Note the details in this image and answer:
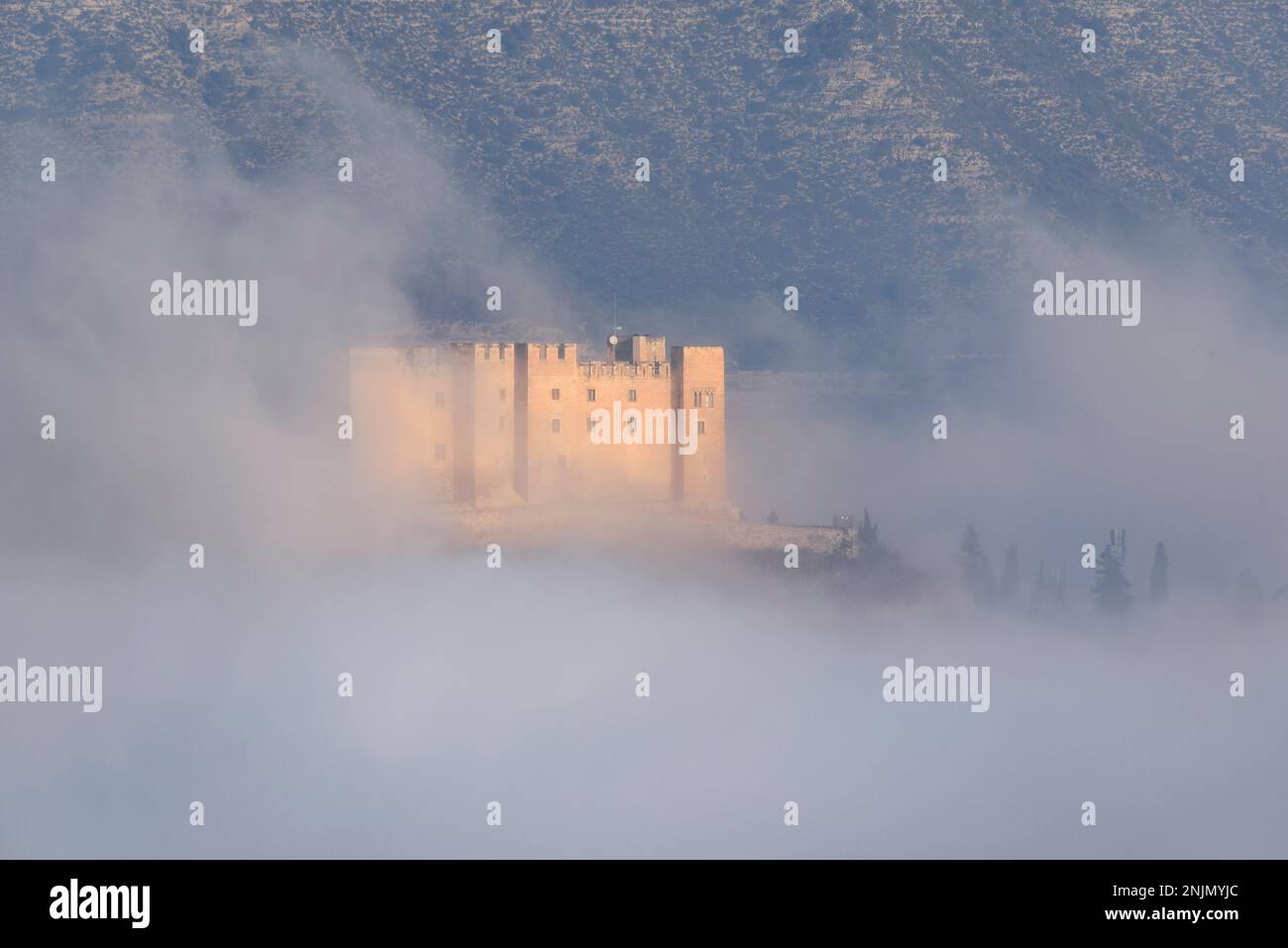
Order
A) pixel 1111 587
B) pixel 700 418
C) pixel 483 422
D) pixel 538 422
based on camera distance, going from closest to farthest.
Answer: pixel 483 422 < pixel 538 422 < pixel 700 418 < pixel 1111 587

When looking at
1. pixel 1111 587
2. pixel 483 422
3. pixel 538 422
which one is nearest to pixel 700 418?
pixel 538 422

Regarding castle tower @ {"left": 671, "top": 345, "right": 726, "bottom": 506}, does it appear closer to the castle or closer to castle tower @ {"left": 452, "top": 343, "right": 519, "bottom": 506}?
the castle

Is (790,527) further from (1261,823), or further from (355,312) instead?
(355,312)

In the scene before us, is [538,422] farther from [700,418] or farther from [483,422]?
[700,418]

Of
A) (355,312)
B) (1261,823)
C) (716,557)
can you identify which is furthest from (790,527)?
(355,312)

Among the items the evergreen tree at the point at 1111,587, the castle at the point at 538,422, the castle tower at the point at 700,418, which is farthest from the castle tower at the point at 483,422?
the evergreen tree at the point at 1111,587

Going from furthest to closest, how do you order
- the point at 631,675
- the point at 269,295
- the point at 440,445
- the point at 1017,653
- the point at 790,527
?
the point at 269,295 < the point at 1017,653 < the point at 631,675 < the point at 790,527 < the point at 440,445
